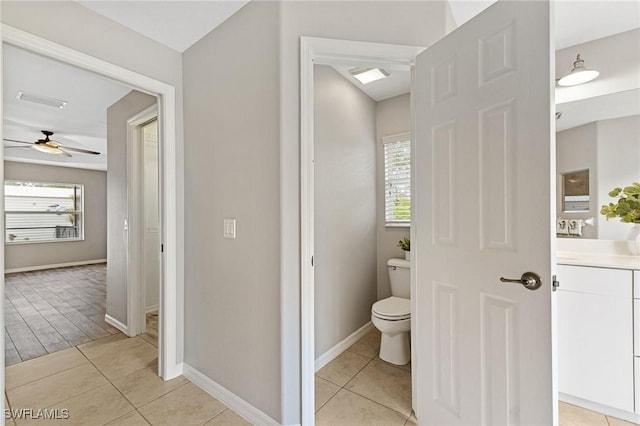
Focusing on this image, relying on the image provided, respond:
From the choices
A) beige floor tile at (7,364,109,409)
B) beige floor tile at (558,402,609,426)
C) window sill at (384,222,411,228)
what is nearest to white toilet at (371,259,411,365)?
window sill at (384,222,411,228)

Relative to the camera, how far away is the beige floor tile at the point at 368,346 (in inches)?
92.7

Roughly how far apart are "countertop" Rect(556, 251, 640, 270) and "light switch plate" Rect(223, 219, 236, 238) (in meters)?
2.05

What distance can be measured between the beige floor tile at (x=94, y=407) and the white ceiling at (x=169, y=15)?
8.11ft

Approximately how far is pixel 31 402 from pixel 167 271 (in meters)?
1.13

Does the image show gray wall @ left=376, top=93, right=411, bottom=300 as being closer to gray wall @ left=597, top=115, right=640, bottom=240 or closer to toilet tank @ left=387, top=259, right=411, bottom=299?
toilet tank @ left=387, top=259, right=411, bottom=299

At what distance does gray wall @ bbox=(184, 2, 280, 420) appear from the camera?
4.97 feet

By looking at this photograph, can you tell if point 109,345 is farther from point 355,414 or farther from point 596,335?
point 596,335

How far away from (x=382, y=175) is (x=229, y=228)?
5.97ft

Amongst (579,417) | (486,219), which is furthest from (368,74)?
(579,417)

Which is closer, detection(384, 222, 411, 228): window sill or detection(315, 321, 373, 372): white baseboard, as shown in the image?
detection(315, 321, 373, 372): white baseboard

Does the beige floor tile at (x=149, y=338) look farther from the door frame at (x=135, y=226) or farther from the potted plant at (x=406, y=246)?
the potted plant at (x=406, y=246)

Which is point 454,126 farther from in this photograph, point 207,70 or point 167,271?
point 167,271

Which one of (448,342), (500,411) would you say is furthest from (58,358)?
(500,411)

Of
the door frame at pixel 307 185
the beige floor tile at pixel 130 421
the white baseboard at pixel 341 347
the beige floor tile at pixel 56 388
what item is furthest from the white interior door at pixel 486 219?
the beige floor tile at pixel 56 388
